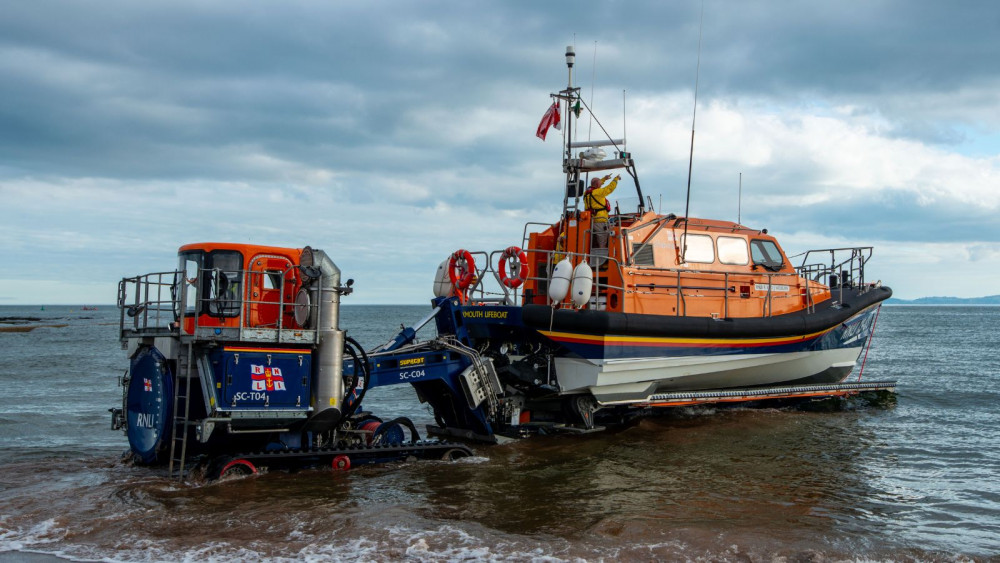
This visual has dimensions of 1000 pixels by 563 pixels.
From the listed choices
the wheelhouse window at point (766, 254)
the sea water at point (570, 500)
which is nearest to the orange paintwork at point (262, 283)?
the sea water at point (570, 500)

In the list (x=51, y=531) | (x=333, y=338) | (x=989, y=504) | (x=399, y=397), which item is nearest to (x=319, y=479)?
(x=333, y=338)

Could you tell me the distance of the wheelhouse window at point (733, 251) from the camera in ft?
39.9

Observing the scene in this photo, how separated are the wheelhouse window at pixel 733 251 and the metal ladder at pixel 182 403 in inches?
309

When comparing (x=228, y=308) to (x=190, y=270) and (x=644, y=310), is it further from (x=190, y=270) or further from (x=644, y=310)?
(x=644, y=310)

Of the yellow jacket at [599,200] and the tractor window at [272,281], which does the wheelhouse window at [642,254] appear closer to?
the yellow jacket at [599,200]

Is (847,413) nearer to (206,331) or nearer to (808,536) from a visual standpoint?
(808,536)

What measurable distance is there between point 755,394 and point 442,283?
5095 mm

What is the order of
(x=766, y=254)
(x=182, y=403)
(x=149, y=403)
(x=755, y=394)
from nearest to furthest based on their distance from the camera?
(x=182, y=403), (x=149, y=403), (x=755, y=394), (x=766, y=254)

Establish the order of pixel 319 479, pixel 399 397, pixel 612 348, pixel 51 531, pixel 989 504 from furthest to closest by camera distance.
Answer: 1. pixel 399 397
2. pixel 612 348
3. pixel 319 479
4. pixel 989 504
5. pixel 51 531

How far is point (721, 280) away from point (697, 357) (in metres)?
1.39

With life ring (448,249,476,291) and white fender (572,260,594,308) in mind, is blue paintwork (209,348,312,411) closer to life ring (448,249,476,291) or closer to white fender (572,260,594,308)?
life ring (448,249,476,291)

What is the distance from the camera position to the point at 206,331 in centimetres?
775

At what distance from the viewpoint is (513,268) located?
11.0 metres

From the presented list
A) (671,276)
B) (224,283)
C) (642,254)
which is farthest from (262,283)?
(671,276)
